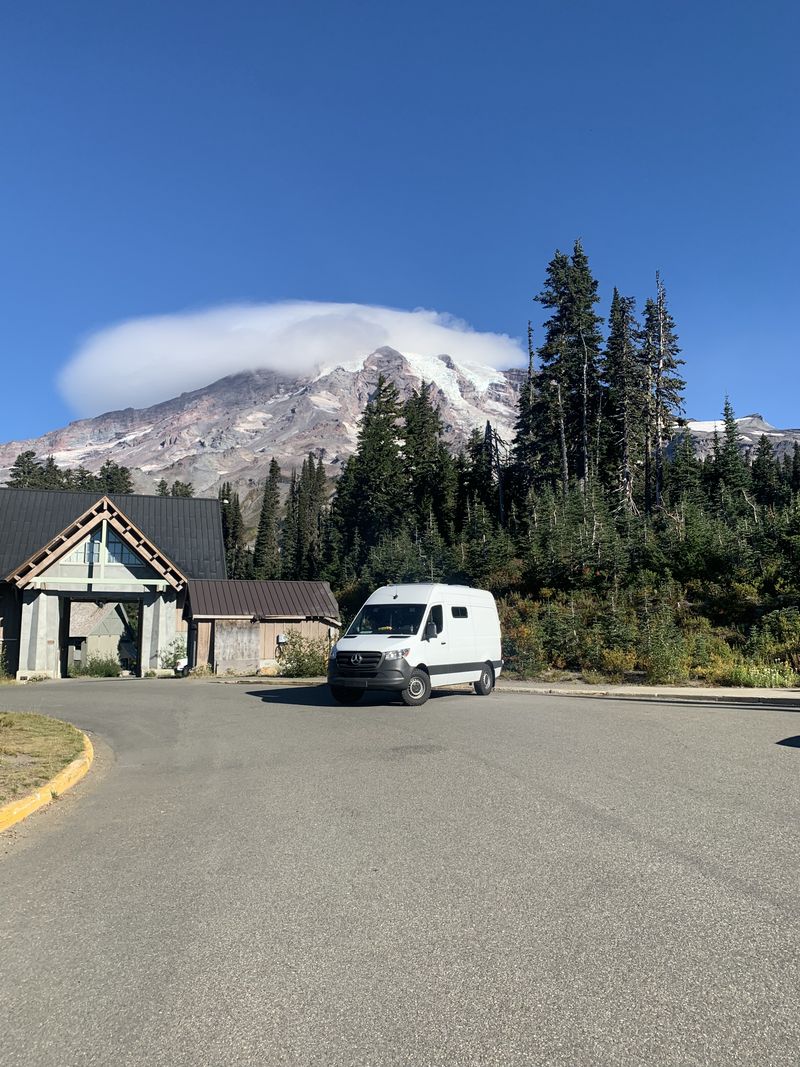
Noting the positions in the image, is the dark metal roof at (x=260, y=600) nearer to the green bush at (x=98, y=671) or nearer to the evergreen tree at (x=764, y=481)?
the green bush at (x=98, y=671)

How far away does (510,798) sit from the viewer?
7789mm

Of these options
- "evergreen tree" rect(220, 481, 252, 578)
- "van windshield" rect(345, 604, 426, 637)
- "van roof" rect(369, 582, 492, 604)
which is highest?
"evergreen tree" rect(220, 481, 252, 578)

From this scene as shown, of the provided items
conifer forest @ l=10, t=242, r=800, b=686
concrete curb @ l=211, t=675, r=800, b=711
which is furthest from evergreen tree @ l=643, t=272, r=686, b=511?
concrete curb @ l=211, t=675, r=800, b=711

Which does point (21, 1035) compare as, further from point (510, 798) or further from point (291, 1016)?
point (510, 798)

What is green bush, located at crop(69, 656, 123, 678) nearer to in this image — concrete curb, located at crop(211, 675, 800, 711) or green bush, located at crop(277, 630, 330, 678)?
green bush, located at crop(277, 630, 330, 678)

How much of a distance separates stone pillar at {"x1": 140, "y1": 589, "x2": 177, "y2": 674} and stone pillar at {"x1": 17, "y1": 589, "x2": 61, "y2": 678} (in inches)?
141

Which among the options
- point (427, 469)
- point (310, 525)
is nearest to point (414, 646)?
point (427, 469)

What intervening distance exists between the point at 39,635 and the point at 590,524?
23.8m

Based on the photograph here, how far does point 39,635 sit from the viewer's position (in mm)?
32438

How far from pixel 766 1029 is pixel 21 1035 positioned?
3.33 metres

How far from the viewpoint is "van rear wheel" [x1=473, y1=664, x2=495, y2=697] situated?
61.6 ft

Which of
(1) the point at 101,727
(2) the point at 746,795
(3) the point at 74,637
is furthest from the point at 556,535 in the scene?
(3) the point at 74,637

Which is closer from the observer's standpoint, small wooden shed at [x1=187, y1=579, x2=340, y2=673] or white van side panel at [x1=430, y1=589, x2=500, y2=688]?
white van side panel at [x1=430, y1=589, x2=500, y2=688]

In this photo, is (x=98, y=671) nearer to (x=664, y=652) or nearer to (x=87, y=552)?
(x=87, y=552)
